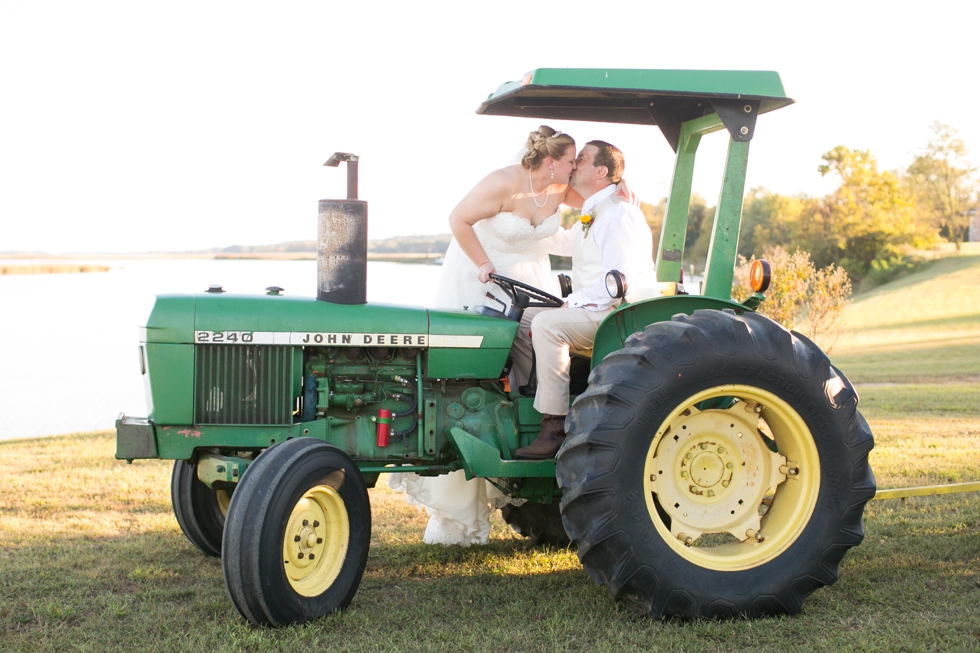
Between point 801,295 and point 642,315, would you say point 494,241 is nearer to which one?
point 642,315

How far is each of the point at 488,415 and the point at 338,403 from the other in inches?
27.6

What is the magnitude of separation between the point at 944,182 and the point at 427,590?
55785 mm

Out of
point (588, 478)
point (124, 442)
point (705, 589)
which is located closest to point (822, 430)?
point (705, 589)

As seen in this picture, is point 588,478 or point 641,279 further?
point 641,279

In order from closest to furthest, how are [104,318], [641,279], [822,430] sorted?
[822,430] < [641,279] < [104,318]

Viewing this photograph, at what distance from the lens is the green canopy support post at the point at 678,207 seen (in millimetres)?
4570

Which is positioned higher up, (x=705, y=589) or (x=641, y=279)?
(x=641, y=279)

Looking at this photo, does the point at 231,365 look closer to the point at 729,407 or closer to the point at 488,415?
the point at 488,415

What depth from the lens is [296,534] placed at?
348cm

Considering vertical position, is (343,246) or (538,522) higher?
(343,246)

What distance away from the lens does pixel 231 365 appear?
12.5ft

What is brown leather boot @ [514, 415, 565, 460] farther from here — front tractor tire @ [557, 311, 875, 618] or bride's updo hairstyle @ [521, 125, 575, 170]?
bride's updo hairstyle @ [521, 125, 575, 170]

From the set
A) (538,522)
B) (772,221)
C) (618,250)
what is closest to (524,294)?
(618,250)

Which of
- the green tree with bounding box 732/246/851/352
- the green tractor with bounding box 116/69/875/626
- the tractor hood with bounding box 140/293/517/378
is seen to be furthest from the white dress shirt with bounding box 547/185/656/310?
the green tree with bounding box 732/246/851/352
